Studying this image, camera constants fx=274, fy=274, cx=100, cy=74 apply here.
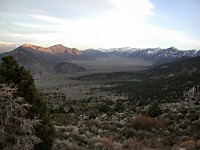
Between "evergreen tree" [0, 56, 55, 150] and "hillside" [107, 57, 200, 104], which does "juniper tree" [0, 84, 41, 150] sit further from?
"hillside" [107, 57, 200, 104]

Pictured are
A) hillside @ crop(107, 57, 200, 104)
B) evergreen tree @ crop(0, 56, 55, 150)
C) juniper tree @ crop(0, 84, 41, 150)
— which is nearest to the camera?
juniper tree @ crop(0, 84, 41, 150)

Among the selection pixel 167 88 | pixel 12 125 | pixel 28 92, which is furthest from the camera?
pixel 167 88

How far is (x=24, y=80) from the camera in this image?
970 cm

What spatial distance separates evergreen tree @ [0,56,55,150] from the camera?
9609 mm

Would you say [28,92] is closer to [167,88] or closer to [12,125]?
[12,125]

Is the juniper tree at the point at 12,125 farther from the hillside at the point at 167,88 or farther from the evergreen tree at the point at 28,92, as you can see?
the hillside at the point at 167,88

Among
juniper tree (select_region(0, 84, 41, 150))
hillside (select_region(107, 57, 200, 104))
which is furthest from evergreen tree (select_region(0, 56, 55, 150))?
hillside (select_region(107, 57, 200, 104))

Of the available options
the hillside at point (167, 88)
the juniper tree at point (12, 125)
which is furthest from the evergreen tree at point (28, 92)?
the hillside at point (167, 88)

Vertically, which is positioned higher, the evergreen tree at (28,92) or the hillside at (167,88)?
the evergreen tree at (28,92)

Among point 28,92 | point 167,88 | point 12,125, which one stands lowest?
point 167,88

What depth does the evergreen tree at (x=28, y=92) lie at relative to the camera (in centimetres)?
961

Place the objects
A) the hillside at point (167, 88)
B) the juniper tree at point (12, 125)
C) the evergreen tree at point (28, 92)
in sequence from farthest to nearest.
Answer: the hillside at point (167, 88) < the evergreen tree at point (28, 92) < the juniper tree at point (12, 125)

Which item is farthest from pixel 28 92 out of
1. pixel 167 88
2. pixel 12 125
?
pixel 167 88

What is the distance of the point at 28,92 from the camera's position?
9.70 metres
